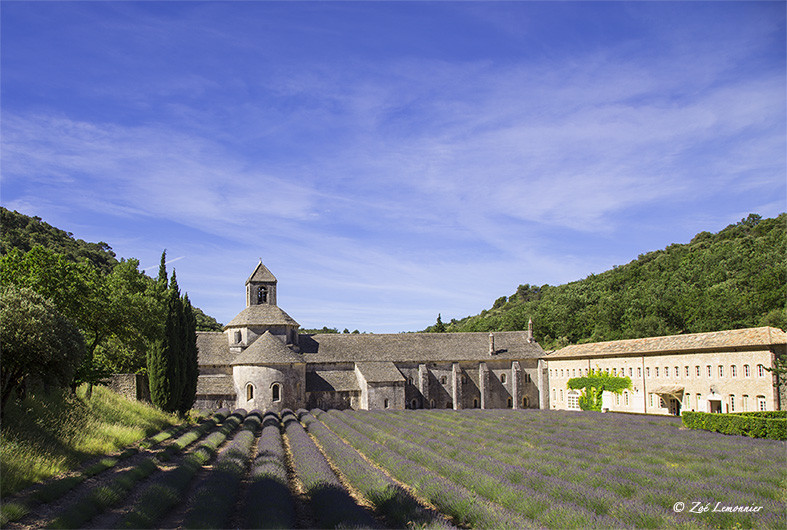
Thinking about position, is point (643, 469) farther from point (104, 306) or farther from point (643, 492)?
point (104, 306)

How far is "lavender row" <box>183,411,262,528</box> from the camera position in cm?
1102

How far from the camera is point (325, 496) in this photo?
12688mm

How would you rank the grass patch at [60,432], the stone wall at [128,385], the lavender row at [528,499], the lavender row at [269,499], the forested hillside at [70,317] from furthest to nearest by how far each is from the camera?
the stone wall at [128,385]
the forested hillside at [70,317]
the grass patch at [60,432]
the lavender row at [269,499]
the lavender row at [528,499]

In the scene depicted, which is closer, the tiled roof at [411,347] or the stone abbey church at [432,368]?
the stone abbey church at [432,368]

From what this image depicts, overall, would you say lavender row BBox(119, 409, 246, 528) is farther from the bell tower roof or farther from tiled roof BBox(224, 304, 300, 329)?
the bell tower roof

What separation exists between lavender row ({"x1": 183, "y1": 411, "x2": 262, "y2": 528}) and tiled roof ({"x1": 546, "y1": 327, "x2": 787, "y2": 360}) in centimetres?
2738

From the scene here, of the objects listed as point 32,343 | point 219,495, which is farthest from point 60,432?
point 219,495

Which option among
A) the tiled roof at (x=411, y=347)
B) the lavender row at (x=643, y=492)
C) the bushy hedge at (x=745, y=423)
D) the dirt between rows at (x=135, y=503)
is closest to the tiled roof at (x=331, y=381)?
the tiled roof at (x=411, y=347)

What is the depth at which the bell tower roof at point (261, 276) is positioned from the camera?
52.6 meters

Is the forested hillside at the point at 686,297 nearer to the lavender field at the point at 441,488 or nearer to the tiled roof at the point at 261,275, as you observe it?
the tiled roof at the point at 261,275

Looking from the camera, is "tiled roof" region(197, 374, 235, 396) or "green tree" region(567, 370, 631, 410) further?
"tiled roof" region(197, 374, 235, 396)

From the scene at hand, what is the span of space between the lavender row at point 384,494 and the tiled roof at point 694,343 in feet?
77.8

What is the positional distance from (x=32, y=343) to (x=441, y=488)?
477 inches

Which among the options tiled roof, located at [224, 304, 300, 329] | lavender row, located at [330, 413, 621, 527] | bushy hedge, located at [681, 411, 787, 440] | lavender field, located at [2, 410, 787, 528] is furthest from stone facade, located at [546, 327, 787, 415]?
tiled roof, located at [224, 304, 300, 329]
